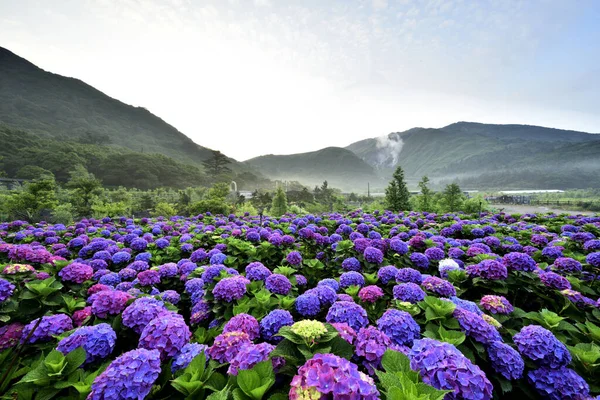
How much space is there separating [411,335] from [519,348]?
74 cm

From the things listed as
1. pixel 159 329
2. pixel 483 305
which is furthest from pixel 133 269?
pixel 483 305

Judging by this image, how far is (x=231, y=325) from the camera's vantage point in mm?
1760

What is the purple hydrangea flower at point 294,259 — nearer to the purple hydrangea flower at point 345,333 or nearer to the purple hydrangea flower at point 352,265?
the purple hydrangea flower at point 352,265

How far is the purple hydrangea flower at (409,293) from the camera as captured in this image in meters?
2.21

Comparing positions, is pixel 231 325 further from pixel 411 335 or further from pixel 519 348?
pixel 519 348

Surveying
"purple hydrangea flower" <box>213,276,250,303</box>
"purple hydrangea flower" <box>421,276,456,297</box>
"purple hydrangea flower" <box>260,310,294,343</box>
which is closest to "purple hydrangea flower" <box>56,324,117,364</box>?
"purple hydrangea flower" <box>213,276,250,303</box>

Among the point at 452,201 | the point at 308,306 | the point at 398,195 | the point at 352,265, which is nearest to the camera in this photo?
the point at 308,306

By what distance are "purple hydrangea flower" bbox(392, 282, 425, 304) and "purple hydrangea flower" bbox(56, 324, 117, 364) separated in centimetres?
226

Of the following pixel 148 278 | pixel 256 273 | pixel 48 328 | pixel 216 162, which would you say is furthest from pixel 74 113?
pixel 256 273

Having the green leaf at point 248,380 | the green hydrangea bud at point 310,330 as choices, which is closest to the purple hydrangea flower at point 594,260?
the green hydrangea bud at point 310,330

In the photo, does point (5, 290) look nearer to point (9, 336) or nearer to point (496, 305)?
point (9, 336)

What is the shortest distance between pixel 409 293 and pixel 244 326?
146cm

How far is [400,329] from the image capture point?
1.71 meters

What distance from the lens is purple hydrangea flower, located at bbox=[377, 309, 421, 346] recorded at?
5.58 feet
